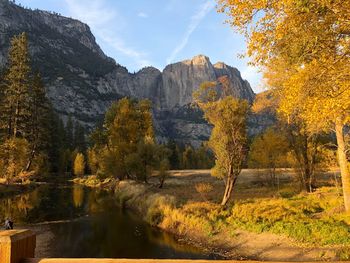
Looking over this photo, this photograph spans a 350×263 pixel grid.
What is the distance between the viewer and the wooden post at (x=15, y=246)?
3.85 meters

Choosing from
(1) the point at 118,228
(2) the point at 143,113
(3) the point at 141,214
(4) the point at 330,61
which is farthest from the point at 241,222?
(2) the point at 143,113

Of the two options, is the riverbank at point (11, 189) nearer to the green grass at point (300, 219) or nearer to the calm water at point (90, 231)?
the calm water at point (90, 231)

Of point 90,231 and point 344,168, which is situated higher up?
point 344,168

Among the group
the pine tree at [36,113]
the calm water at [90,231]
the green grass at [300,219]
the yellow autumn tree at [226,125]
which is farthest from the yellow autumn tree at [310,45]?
the pine tree at [36,113]

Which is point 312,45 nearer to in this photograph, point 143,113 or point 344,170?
point 344,170

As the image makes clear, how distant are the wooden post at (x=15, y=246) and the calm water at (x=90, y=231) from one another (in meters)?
15.8

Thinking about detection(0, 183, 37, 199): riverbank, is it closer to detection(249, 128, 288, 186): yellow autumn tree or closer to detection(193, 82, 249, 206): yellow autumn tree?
detection(193, 82, 249, 206): yellow autumn tree

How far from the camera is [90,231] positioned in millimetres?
26141

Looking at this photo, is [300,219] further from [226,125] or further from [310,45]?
[310,45]

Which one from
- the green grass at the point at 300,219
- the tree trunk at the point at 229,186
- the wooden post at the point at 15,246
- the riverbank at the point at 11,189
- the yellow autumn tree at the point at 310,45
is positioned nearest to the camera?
the wooden post at the point at 15,246

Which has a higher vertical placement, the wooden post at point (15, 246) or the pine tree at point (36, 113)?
the pine tree at point (36, 113)

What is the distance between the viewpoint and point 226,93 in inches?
1109

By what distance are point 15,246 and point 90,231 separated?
23627 millimetres

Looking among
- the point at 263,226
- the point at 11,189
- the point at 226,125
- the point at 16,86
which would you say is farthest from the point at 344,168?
the point at 16,86
